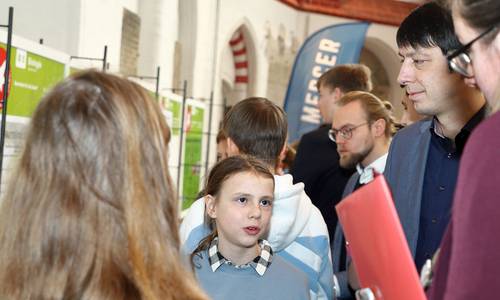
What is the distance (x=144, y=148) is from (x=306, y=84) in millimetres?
9970

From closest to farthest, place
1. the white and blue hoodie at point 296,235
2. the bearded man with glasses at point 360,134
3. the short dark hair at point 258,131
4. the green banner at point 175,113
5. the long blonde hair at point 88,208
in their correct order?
the long blonde hair at point 88,208 → the white and blue hoodie at point 296,235 → the short dark hair at point 258,131 → the bearded man with glasses at point 360,134 → the green banner at point 175,113

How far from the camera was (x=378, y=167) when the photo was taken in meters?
3.96

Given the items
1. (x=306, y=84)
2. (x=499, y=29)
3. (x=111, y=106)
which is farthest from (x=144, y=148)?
(x=306, y=84)

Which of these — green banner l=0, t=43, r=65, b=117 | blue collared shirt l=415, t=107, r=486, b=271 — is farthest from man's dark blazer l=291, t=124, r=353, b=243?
blue collared shirt l=415, t=107, r=486, b=271

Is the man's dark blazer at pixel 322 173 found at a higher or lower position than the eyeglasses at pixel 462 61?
lower

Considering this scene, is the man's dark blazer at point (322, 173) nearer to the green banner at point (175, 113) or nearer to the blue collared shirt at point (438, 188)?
the blue collared shirt at point (438, 188)

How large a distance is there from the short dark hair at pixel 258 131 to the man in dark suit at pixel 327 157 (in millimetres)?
1046

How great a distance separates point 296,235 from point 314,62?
8322 millimetres

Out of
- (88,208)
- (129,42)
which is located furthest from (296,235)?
(129,42)

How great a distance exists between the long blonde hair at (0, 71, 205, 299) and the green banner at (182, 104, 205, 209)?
733 cm

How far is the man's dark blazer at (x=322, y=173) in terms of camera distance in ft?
14.7

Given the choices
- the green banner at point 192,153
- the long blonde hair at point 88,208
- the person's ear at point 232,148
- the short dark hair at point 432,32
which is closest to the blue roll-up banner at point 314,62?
the green banner at point 192,153

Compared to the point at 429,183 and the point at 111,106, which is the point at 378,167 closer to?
the point at 429,183

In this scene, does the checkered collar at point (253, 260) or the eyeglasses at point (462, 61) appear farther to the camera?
the checkered collar at point (253, 260)
